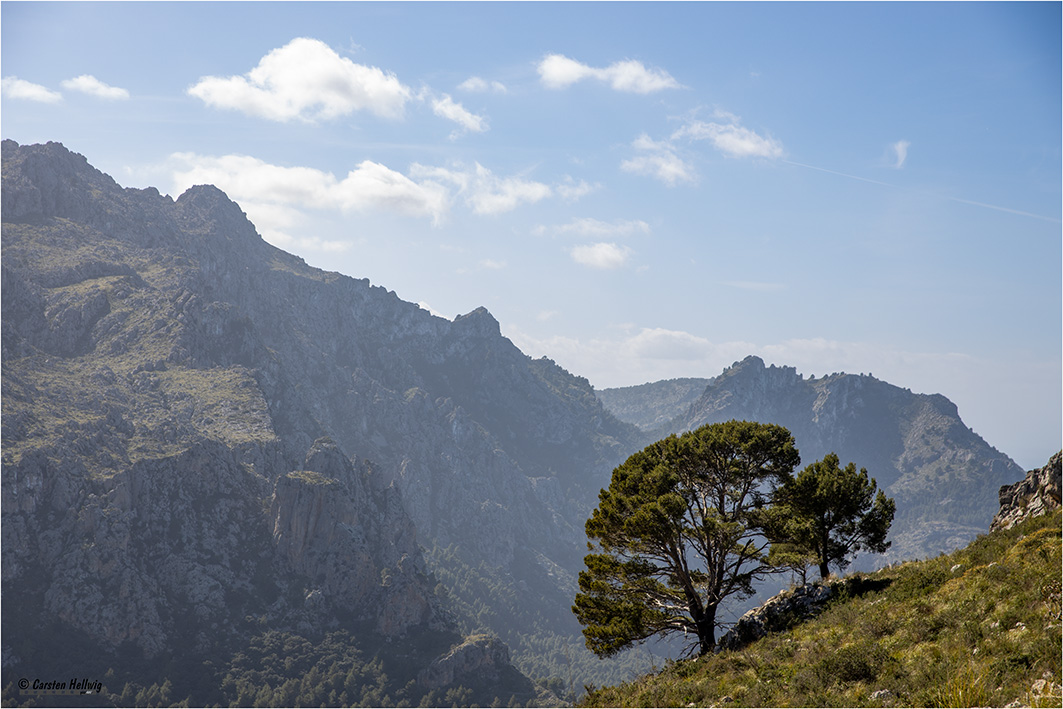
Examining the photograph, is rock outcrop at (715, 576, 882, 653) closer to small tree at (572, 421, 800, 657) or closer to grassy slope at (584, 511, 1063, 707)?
grassy slope at (584, 511, 1063, 707)

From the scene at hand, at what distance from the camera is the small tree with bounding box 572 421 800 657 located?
32.0 metres

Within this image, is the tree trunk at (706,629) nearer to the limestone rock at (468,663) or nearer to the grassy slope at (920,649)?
the grassy slope at (920,649)

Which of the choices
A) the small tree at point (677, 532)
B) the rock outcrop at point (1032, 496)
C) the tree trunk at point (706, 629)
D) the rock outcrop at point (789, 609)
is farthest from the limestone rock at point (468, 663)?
the rock outcrop at point (1032, 496)

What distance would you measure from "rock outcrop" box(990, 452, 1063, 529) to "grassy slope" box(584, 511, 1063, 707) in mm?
5820

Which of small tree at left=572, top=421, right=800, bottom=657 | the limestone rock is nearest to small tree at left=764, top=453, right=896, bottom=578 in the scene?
small tree at left=572, top=421, right=800, bottom=657

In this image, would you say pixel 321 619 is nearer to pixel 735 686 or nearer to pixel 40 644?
pixel 40 644

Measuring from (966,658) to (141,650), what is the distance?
16384 centimetres

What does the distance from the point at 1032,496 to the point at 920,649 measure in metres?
23.7

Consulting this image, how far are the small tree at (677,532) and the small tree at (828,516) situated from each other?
3.82 ft

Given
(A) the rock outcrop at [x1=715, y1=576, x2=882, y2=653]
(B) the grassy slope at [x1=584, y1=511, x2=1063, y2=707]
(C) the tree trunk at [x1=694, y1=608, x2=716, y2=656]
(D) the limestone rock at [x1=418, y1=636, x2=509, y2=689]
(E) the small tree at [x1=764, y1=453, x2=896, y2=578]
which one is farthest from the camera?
(D) the limestone rock at [x1=418, y1=636, x2=509, y2=689]

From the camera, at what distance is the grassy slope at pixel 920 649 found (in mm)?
15344

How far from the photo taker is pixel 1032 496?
114ft

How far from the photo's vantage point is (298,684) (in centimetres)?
14262

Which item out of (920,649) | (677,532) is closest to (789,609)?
(677,532)
